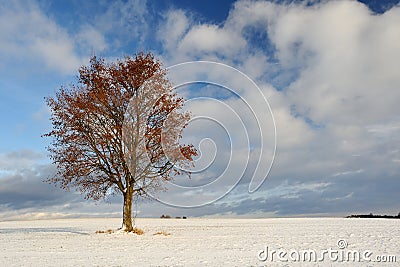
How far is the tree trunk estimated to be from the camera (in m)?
36.2

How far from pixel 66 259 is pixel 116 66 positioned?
21366 mm

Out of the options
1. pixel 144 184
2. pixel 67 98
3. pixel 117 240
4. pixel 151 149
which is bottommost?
pixel 117 240

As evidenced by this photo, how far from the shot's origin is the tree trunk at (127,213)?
36219 millimetres

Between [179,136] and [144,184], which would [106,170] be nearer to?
[144,184]

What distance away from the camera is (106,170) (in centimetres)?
3653

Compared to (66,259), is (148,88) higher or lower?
higher

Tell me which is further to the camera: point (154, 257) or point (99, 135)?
point (99, 135)

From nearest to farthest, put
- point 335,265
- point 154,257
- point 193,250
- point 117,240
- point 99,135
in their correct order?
point 335,265, point 154,257, point 193,250, point 117,240, point 99,135

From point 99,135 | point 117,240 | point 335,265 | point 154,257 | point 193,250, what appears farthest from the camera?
point 99,135

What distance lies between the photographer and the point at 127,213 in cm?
3659

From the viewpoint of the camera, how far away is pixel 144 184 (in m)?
37.2

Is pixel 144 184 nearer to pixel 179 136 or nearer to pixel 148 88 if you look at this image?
pixel 179 136

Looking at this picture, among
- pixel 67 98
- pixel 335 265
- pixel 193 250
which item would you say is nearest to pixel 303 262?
pixel 335 265

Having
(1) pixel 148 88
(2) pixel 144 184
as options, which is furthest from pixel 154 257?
(1) pixel 148 88
